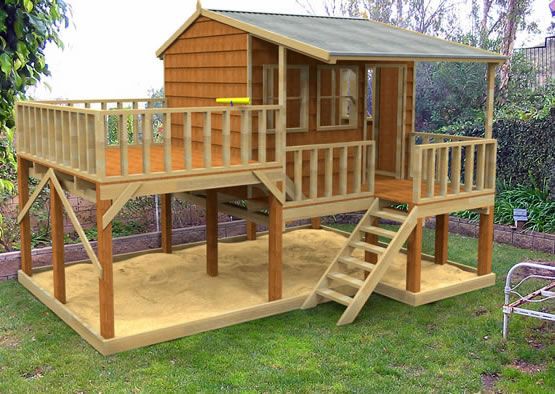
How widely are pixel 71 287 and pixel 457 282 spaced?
525 centimetres

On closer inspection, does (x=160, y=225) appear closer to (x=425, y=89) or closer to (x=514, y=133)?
(x=514, y=133)

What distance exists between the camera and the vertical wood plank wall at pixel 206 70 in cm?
922

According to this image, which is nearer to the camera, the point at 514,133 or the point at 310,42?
the point at 310,42

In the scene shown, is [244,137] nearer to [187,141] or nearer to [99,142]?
[187,141]

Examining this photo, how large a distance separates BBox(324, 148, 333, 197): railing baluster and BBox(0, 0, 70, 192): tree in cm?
446

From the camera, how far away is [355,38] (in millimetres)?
9312

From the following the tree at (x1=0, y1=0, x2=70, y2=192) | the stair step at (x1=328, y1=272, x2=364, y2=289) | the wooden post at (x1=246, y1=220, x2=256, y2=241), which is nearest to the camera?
the stair step at (x1=328, y1=272, x2=364, y2=289)

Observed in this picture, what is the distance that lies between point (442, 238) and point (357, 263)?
228cm

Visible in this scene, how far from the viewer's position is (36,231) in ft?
38.2

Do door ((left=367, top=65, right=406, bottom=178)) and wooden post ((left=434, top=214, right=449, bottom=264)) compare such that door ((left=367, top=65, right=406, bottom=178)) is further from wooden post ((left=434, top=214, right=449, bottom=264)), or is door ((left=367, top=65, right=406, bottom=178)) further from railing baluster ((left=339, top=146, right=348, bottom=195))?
railing baluster ((left=339, top=146, right=348, bottom=195))

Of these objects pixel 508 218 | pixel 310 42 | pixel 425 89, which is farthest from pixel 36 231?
pixel 425 89

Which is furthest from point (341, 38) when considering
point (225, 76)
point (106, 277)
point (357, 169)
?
point (106, 277)

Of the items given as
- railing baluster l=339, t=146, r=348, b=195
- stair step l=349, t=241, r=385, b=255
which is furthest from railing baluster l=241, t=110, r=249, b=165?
stair step l=349, t=241, r=385, b=255

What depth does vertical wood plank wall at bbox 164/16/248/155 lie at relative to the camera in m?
9.22
